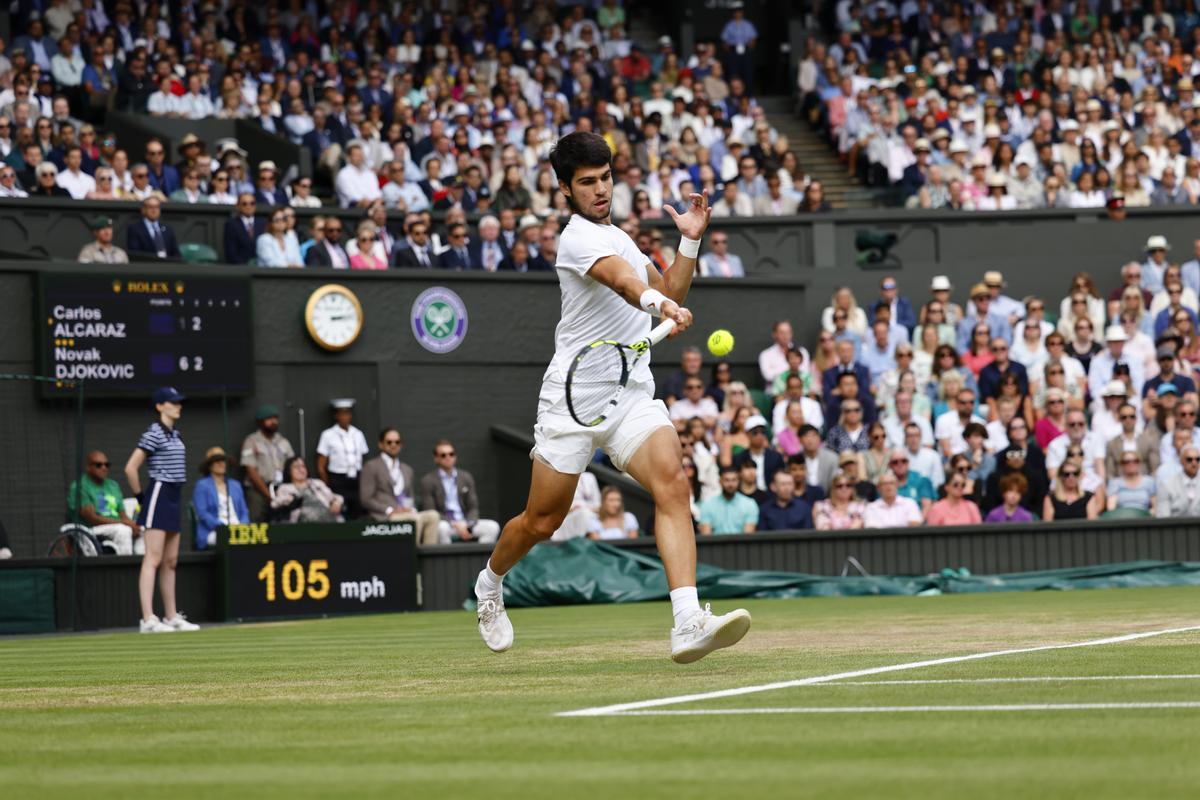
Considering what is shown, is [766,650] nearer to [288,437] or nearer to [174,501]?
[174,501]

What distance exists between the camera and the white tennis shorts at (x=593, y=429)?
8.62 metres

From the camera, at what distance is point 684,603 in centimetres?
811

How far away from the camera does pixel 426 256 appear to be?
24203mm

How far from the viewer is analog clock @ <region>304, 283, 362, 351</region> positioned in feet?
76.3

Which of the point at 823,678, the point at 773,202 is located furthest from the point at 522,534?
the point at 773,202

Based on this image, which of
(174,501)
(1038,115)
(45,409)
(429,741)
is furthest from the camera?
(1038,115)

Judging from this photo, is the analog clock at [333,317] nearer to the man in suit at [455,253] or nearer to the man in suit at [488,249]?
the man in suit at [455,253]

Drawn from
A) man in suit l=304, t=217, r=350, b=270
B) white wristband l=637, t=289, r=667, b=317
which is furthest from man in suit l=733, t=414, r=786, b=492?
white wristband l=637, t=289, r=667, b=317

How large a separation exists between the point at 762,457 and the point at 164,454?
7.16 meters

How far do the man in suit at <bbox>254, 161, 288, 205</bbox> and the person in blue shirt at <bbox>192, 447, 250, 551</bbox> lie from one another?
202 inches

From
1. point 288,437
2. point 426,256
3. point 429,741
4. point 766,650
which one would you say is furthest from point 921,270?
point 429,741

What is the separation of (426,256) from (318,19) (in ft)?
28.5

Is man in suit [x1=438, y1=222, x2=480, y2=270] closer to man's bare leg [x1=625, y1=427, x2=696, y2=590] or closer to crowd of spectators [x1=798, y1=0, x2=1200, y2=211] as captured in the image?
crowd of spectators [x1=798, y1=0, x2=1200, y2=211]

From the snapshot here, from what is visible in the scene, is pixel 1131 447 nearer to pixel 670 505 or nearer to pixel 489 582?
pixel 489 582
